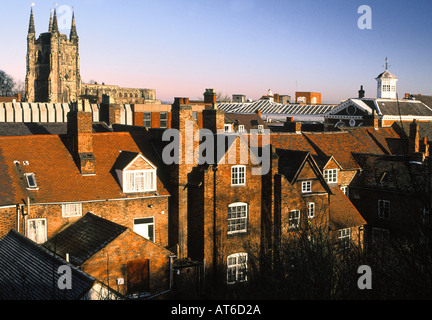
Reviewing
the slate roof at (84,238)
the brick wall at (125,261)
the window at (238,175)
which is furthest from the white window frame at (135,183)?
the brick wall at (125,261)

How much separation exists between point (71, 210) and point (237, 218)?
923 cm

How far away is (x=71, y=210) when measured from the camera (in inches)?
1026

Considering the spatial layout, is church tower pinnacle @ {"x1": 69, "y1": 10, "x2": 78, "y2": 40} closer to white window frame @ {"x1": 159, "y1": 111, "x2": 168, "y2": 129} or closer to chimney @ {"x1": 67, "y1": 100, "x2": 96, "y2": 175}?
white window frame @ {"x1": 159, "y1": 111, "x2": 168, "y2": 129}

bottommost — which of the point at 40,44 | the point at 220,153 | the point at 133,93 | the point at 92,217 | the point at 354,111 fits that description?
the point at 92,217

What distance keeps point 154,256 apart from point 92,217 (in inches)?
170

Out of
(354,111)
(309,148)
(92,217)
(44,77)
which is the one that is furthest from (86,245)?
(44,77)

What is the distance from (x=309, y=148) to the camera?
39781 millimetres

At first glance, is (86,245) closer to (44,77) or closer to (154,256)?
(154,256)

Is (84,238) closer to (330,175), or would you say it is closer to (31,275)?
(31,275)

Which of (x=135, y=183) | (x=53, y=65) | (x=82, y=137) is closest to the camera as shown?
(x=135, y=183)

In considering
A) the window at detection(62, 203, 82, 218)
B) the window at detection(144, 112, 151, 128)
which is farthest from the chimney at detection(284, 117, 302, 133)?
the window at detection(62, 203, 82, 218)

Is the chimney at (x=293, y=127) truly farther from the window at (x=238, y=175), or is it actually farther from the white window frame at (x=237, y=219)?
the white window frame at (x=237, y=219)

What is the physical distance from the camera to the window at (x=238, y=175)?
28.5m

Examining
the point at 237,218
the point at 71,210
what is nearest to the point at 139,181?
the point at 71,210
